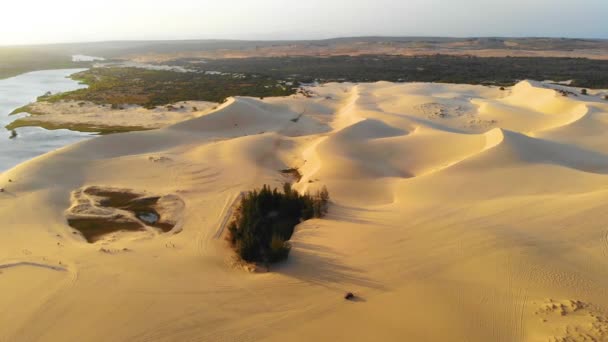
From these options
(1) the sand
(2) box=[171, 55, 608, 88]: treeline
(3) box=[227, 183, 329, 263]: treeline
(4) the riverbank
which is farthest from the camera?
(2) box=[171, 55, 608, 88]: treeline

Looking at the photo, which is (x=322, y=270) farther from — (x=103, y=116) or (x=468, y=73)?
(x=468, y=73)

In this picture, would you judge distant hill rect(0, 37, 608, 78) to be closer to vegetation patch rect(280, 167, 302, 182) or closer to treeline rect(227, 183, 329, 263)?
vegetation patch rect(280, 167, 302, 182)

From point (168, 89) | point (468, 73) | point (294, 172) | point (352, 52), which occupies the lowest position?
point (294, 172)

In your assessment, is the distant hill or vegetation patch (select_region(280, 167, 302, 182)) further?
the distant hill

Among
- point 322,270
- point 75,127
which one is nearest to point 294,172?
point 322,270

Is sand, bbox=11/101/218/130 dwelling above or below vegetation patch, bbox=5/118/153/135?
above

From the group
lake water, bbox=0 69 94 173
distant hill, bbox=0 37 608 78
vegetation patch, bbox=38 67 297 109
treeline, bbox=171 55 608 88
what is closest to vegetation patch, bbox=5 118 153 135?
lake water, bbox=0 69 94 173
